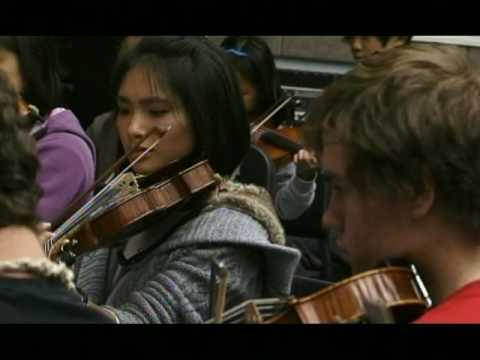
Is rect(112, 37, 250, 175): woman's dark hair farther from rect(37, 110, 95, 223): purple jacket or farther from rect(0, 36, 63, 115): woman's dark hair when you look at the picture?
rect(0, 36, 63, 115): woman's dark hair

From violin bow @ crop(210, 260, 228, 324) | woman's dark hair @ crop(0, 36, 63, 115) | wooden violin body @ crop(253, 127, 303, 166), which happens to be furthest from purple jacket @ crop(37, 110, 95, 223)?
violin bow @ crop(210, 260, 228, 324)

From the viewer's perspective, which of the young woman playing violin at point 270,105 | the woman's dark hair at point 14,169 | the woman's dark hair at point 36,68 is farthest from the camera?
the young woman playing violin at point 270,105

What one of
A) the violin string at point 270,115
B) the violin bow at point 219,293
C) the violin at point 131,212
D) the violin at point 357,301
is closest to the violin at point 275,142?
the violin string at point 270,115

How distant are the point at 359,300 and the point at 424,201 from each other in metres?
0.16

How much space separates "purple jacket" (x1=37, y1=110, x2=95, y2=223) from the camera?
2.36 metres

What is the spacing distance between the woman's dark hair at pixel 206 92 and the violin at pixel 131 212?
0.06 meters

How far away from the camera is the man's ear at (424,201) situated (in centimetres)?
134

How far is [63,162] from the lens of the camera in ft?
7.96

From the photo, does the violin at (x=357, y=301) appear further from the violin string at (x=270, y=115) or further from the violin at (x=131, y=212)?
the violin string at (x=270, y=115)

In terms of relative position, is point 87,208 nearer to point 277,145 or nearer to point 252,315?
point 252,315

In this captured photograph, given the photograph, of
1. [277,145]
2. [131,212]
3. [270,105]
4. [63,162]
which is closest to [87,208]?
[131,212]
